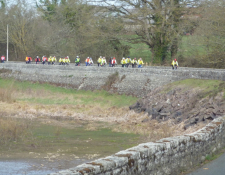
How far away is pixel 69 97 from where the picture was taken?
36.2 m

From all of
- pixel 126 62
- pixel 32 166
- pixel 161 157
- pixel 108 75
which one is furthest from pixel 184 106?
pixel 126 62

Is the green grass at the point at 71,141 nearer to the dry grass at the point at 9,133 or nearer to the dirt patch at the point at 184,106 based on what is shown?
the dry grass at the point at 9,133

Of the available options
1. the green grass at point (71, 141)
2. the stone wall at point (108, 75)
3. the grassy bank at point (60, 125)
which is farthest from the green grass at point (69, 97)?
the green grass at point (71, 141)

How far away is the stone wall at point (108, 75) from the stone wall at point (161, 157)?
54.0 feet

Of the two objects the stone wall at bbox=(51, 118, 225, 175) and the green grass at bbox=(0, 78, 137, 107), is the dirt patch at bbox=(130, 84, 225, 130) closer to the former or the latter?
the green grass at bbox=(0, 78, 137, 107)

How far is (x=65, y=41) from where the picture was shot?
2210 inches

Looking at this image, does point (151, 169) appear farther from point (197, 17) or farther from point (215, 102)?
point (197, 17)

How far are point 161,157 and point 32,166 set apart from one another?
6399mm

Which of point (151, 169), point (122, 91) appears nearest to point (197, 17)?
point (122, 91)

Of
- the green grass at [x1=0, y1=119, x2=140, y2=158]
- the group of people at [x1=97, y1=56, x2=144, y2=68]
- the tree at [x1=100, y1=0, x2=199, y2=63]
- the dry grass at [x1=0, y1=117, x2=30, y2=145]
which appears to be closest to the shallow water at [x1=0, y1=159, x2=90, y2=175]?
the green grass at [x1=0, y1=119, x2=140, y2=158]

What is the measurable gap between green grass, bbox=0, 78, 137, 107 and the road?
71.0 feet

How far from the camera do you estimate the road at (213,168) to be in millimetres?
8922

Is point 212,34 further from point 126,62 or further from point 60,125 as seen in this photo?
point 60,125

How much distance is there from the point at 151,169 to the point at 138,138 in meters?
11.6
